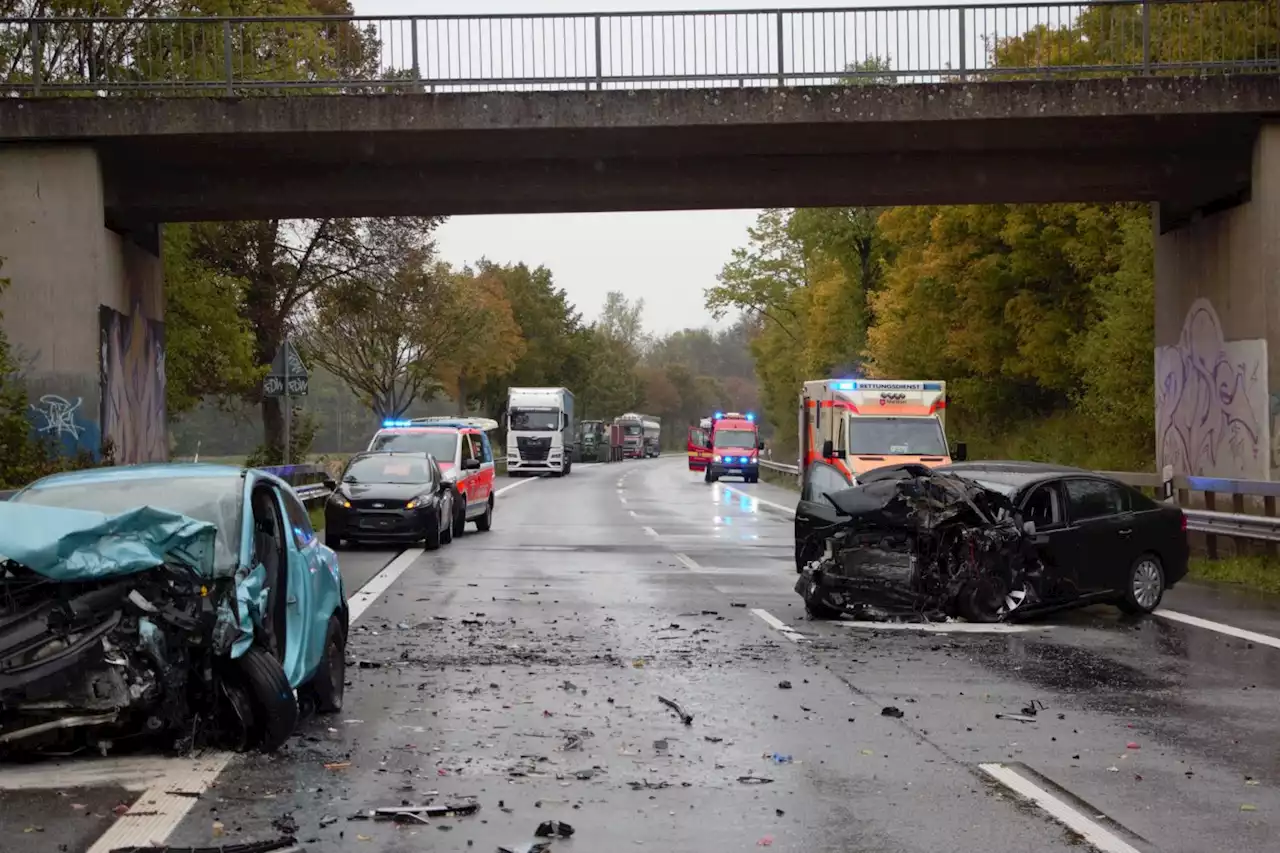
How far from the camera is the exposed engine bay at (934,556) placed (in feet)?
45.4

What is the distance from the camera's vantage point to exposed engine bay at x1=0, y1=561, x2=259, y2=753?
23.7 feet

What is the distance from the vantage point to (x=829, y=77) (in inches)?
842

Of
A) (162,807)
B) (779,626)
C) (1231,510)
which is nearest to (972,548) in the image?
(779,626)

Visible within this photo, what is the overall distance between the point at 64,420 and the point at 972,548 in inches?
499

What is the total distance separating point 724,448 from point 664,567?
37.0 meters

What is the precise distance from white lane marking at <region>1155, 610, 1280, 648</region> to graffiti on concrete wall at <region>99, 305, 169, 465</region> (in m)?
13.9

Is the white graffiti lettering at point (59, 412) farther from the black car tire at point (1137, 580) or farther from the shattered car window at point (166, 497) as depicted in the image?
the black car tire at point (1137, 580)

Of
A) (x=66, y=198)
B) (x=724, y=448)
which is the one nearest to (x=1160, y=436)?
(x=66, y=198)

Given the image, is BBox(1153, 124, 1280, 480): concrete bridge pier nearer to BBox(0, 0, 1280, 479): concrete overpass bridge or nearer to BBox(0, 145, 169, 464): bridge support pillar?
BBox(0, 0, 1280, 479): concrete overpass bridge

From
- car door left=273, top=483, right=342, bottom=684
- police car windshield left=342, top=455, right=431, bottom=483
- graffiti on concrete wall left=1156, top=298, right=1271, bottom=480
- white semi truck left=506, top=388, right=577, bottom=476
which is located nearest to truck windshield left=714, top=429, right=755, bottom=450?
white semi truck left=506, top=388, right=577, bottom=476

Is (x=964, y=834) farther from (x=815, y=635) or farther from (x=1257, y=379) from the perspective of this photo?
(x=1257, y=379)

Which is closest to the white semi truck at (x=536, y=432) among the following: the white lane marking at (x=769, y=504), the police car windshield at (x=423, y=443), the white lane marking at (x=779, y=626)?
the white lane marking at (x=769, y=504)

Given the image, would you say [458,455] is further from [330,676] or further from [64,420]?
[330,676]

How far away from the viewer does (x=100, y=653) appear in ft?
23.8
